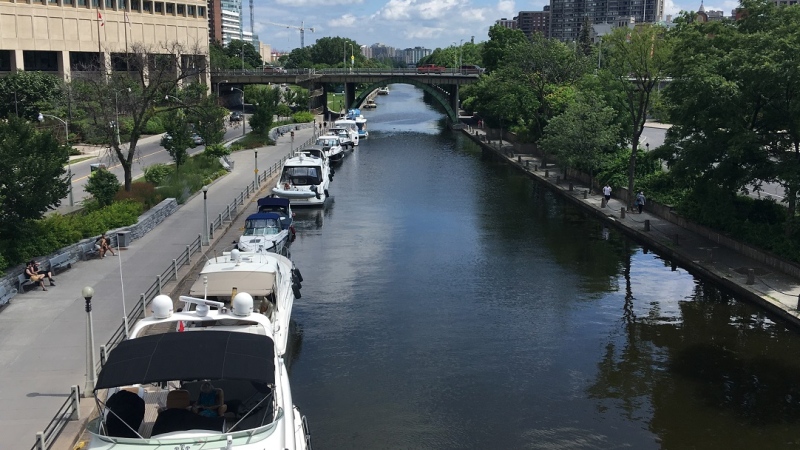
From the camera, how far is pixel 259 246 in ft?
101

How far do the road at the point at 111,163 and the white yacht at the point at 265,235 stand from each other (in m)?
10.9

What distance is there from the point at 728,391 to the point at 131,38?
98643 mm

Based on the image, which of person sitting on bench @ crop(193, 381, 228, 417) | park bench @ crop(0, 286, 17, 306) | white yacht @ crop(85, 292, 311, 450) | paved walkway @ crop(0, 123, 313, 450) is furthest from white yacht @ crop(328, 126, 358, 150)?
person sitting on bench @ crop(193, 381, 228, 417)

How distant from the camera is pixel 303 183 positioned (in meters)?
47.0

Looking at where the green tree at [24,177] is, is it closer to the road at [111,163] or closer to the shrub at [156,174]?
the road at [111,163]

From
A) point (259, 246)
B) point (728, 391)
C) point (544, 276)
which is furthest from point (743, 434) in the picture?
point (259, 246)

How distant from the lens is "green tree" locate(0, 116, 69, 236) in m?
25.7

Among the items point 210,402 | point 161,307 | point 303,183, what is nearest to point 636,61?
point 303,183

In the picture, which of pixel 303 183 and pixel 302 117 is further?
pixel 302 117

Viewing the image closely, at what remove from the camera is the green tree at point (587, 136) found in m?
50.1

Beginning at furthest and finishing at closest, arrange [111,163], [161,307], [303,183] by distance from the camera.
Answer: [111,163] → [303,183] → [161,307]

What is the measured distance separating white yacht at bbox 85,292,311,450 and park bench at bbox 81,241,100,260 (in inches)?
676

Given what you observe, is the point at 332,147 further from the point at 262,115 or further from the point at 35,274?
the point at 35,274

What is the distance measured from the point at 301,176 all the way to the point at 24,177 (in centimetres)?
2220
